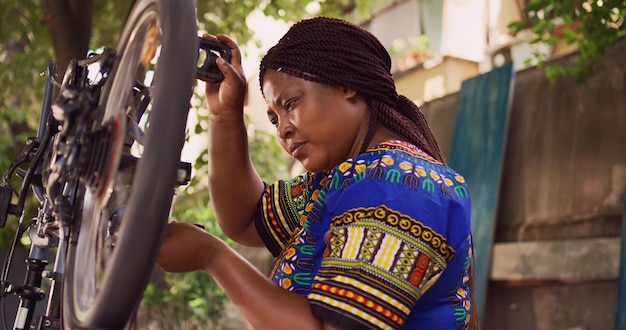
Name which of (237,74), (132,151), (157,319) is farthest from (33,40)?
(132,151)

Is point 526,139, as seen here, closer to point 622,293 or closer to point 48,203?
point 622,293

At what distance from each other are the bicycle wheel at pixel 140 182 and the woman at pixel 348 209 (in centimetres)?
14

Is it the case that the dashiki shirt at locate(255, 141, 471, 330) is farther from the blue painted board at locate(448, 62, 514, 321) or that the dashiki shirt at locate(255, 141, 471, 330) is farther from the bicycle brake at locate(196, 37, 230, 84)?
the blue painted board at locate(448, 62, 514, 321)

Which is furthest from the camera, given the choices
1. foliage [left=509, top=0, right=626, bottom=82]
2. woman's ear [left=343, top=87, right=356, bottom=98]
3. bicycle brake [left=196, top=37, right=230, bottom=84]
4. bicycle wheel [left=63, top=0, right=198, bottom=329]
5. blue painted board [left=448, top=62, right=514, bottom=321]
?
blue painted board [left=448, top=62, right=514, bottom=321]

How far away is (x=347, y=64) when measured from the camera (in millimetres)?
1604

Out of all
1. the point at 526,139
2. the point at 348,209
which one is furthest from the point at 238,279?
the point at 526,139

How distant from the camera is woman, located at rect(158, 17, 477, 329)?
4.43 ft

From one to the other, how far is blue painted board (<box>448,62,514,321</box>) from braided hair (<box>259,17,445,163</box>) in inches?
127

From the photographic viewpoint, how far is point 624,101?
4180 mm

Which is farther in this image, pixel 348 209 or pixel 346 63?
pixel 346 63

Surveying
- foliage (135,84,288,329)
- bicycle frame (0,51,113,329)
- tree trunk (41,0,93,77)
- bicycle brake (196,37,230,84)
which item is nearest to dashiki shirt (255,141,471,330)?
bicycle brake (196,37,230,84)

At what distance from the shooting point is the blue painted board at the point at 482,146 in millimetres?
4938

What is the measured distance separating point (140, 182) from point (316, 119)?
593 mm

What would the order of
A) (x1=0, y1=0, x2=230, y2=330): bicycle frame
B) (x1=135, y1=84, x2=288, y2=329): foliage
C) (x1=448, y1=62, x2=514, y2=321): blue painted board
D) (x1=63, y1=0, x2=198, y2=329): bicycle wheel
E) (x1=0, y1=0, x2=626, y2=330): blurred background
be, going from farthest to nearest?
1. (x1=135, y1=84, x2=288, y2=329): foliage
2. (x1=448, y1=62, x2=514, y2=321): blue painted board
3. (x1=0, y1=0, x2=626, y2=330): blurred background
4. (x1=0, y1=0, x2=230, y2=330): bicycle frame
5. (x1=63, y1=0, x2=198, y2=329): bicycle wheel
